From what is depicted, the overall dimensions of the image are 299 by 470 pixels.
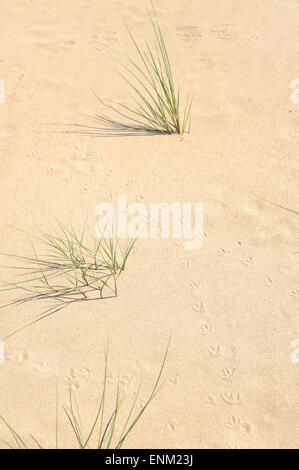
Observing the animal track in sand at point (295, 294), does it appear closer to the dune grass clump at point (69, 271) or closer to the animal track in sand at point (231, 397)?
the animal track in sand at point (231, 397)

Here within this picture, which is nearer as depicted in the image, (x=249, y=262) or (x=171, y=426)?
(x=171, y=426)

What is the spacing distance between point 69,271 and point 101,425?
0.90m

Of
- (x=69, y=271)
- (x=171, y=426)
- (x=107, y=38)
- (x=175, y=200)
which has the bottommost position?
(x=171, y=426)

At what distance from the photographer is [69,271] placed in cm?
276

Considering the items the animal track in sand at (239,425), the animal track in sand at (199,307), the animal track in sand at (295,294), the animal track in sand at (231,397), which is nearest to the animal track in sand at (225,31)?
the animal track in sand at (295,294)

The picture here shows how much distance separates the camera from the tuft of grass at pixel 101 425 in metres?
2.16

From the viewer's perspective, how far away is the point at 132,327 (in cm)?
255

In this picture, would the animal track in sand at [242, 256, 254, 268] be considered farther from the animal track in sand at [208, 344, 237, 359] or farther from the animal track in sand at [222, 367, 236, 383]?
the animal track in sand at [222, 367, 236, 383]

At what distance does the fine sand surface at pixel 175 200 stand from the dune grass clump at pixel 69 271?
64 millimetres

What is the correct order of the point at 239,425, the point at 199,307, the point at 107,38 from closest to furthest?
the point at 239,425 → the point at 199,307 → the point at 107,38

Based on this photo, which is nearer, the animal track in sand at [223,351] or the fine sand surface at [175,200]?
the fine sand surface at [175,200]

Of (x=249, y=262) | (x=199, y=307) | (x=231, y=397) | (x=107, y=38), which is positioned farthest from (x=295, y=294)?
(x=107, y=38)

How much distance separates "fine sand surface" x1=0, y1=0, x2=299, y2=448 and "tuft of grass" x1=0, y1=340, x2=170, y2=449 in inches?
1.3

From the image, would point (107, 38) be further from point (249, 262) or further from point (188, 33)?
point (249, 262)
